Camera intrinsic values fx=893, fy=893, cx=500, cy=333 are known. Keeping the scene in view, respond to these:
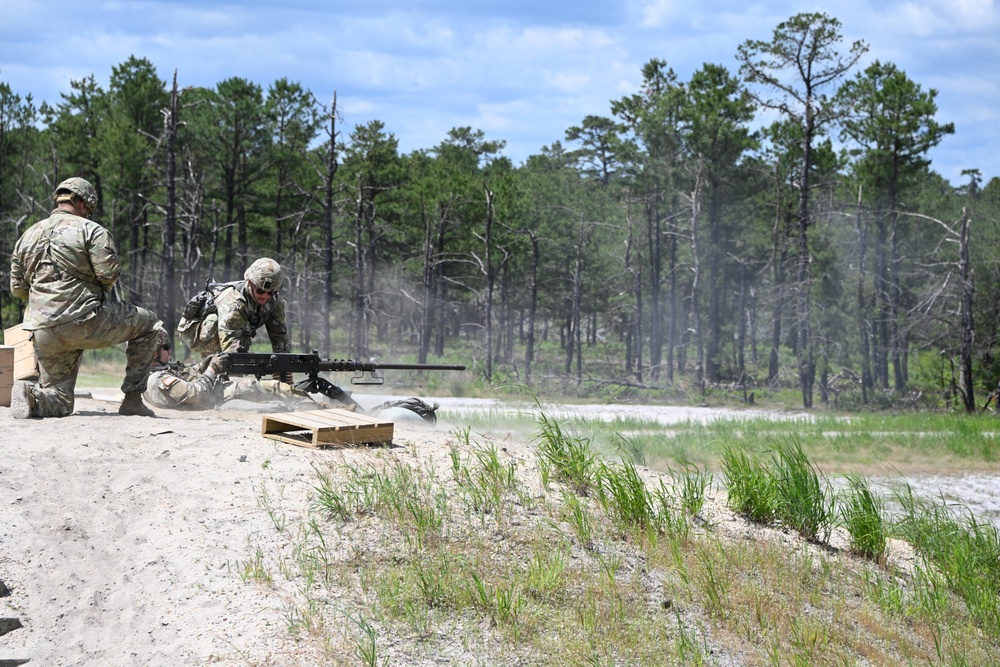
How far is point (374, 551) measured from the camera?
5383 millimetres

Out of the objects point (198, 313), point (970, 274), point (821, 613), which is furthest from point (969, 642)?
point (970, 274)

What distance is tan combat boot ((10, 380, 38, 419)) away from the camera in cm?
731

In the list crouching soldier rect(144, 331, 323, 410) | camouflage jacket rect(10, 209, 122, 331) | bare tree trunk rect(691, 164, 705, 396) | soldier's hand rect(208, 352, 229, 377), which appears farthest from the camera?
bare tree trunk rect(691, 164, 705, 396)

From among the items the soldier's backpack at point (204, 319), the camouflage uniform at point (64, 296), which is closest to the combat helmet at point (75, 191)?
the camouflage uniform at point (64, 296)

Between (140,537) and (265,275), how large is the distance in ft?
14.6

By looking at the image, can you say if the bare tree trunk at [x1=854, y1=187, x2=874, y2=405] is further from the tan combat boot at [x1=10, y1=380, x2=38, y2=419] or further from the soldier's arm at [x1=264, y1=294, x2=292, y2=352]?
the tan combat boot at [x1=10, y1=380, x2=38, y2=419]

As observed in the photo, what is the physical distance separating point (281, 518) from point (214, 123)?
3031 centimetres

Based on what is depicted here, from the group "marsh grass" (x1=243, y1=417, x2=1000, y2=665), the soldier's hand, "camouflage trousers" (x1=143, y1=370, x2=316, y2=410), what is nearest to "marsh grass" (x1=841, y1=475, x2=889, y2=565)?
"marsh grass" (x1=243, y1=417, x2=1000, y2=665)

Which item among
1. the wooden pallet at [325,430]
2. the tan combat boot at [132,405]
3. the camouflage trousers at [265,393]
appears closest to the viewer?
the wooden pallet at [325,430]

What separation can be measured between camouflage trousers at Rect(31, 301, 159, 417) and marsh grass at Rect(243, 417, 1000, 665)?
2427mm

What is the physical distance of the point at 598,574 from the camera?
216 inches

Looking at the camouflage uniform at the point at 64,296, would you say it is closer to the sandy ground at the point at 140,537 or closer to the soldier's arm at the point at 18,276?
the soldier's arm at the point at 18,276

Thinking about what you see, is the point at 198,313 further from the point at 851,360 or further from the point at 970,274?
the point at 851,360

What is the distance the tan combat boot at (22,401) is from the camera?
731 cm
